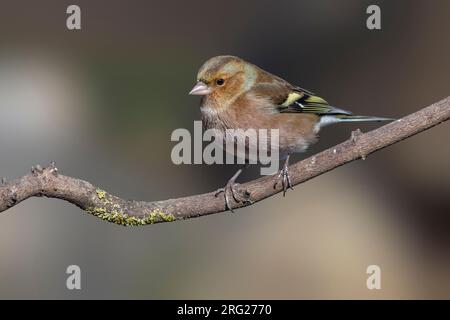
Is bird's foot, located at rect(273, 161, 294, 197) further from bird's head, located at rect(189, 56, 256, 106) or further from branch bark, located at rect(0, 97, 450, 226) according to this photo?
bird's head, located at rect(189, 56, 256, 106)

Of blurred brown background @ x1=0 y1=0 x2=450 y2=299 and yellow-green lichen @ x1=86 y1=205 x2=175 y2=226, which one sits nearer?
yellow-green lichen @ x1=86 y1=205 x2=175 y2=226

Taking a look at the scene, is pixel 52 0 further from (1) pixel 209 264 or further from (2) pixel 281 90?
(2) pixel 281 90

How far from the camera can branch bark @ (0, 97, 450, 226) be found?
10.3 feet

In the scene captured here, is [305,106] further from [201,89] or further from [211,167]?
[211,167]

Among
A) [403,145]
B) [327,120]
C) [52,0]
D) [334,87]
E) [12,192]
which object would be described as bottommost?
[12,192]

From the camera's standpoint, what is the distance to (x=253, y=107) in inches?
171

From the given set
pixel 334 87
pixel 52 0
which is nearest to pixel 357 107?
pixel 334 87

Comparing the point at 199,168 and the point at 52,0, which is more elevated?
the point at 52,0

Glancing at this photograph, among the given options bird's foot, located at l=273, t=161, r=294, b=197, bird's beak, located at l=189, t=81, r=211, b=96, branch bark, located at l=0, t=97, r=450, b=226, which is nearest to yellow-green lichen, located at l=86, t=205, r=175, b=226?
branch bark, located at l=0, t=97, r=450, b=226

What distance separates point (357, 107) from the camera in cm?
788

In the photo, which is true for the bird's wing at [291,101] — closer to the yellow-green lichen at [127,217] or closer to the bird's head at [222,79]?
the bird's head at [222,79]

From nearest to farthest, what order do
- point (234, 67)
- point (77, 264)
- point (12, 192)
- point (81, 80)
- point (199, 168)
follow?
point (12, 192)
point (234, 67)
point (77, 264)
point (199, 168)
point (81, 80)

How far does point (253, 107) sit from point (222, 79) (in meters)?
0.27

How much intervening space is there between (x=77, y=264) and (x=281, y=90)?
9.62 feet
